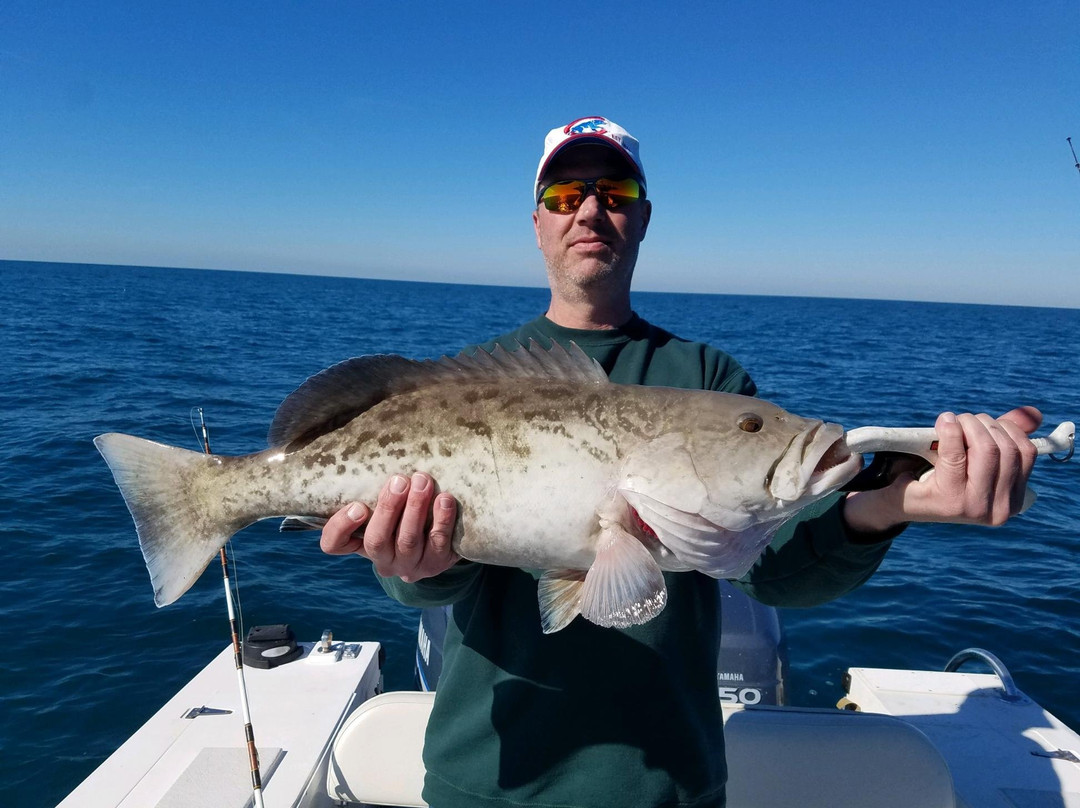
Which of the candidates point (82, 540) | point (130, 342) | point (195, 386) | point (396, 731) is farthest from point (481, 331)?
point (396, 731)

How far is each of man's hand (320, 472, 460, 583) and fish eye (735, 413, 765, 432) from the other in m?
1.12

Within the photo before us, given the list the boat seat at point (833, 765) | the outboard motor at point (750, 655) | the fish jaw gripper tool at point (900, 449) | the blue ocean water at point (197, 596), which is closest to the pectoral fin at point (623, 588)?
the fish jaw gripper tool at point (900, 449)

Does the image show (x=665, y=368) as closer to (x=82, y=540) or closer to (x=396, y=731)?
(x=396, y=731)

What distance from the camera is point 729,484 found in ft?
7.95

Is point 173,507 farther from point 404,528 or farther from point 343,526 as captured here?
point 404,528

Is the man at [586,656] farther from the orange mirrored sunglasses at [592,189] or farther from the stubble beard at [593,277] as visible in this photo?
the orange mirrored sunglasses at [592,189]

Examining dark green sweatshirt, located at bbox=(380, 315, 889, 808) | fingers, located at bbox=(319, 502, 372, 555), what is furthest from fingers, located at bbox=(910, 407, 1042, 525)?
fingers, located at bbox=(319, 502, 372, 555)

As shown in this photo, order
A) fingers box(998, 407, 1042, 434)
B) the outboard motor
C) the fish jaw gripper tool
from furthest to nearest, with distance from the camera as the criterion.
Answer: the outboard motor
fingers box(998, 407, 1042, 434)
the fish jaw gripper tool

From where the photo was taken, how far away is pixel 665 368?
10.4ft

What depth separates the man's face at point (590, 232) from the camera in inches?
128

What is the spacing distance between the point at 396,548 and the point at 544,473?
0.62 metres

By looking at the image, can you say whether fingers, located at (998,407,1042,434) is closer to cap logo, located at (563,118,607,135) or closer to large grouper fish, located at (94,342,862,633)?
large grouper fish, located at (94,342,862,633)

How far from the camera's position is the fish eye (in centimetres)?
253

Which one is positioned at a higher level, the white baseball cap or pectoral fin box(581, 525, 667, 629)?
the white baseball cap
